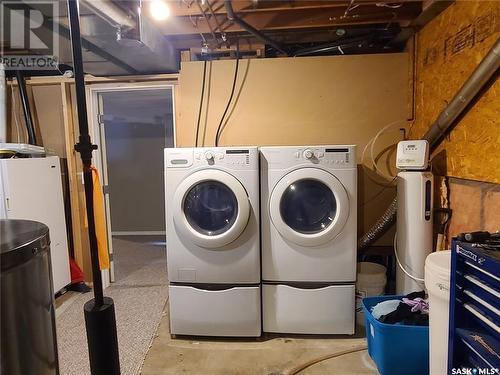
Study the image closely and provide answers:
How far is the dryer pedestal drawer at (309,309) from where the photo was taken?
224 centimetres

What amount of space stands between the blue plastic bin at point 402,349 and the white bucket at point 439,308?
22 cm

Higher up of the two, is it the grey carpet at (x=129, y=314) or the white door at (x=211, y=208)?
the white door at (x=211, y=208)

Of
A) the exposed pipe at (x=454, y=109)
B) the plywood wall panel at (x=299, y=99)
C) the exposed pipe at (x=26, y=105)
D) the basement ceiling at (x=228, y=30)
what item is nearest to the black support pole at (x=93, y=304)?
the basement ceiling at (x=228, y=30)

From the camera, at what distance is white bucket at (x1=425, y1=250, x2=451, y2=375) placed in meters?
1.46

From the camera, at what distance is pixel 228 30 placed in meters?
2.67

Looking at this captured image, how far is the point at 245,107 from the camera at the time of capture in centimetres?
299

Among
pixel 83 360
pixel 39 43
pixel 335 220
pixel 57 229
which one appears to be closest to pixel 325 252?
pixel 335 220

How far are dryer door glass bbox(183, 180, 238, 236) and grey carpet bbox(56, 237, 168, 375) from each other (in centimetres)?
90

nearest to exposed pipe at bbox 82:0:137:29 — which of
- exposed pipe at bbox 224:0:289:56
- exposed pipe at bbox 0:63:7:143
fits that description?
exposed pipe at bbox 224:0:289:56

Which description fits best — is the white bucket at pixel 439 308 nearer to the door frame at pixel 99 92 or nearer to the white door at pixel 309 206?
the white door at pixel 309 206

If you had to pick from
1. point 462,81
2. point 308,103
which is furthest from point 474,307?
point 308,103

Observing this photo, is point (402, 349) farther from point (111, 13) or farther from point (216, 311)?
point (111, 13)

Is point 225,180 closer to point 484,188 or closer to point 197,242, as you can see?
point 197,242

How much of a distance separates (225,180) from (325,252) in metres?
0.83
